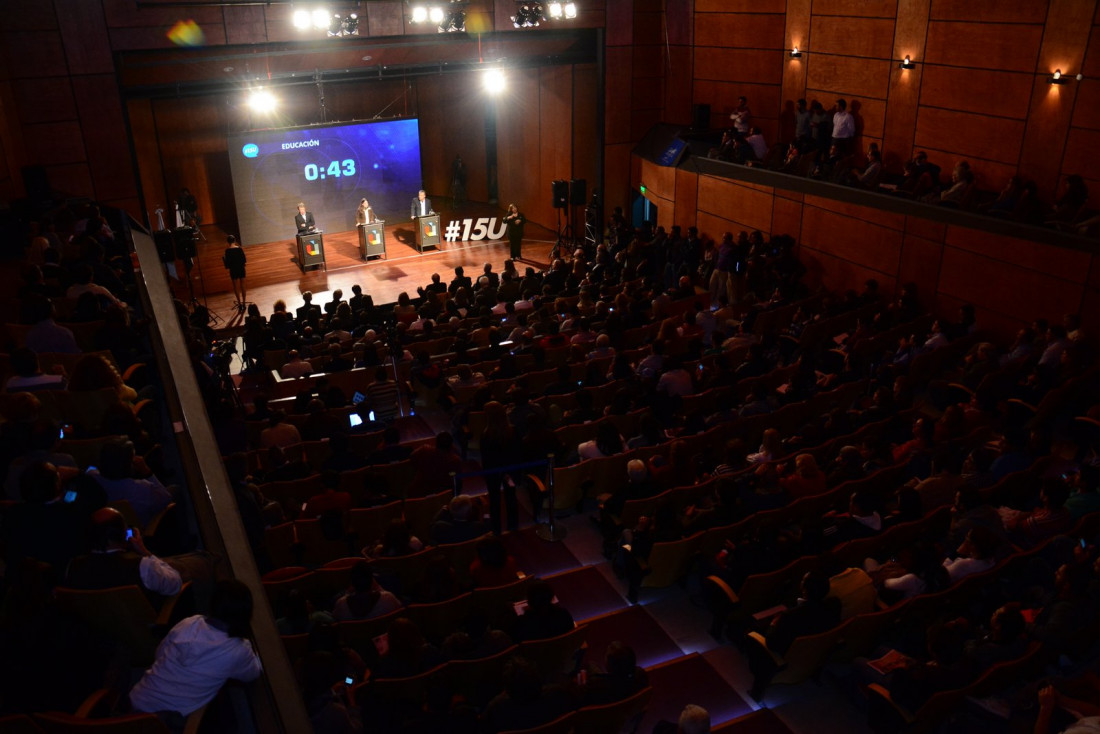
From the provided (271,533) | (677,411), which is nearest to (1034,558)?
(677,411)

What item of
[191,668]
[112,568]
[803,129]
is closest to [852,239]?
[803,129]

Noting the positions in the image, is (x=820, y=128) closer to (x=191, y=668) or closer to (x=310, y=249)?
(x=310, y=249)

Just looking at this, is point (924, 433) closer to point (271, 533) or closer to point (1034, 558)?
point (1034, 558)

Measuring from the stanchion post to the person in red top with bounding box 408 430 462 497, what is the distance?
722 mm

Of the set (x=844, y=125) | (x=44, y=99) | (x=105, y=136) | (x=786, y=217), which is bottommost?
(x=786, y=217)

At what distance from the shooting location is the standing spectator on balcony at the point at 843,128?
41.0 feet

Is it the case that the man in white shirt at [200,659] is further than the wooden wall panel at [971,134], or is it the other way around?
the wooden wall panel at [971,134]

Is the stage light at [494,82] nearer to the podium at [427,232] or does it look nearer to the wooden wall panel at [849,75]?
the podium at [427,232]

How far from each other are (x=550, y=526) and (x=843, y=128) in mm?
9112

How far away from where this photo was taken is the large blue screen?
15.9 m

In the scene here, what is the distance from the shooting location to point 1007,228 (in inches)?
371

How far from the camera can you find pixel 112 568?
3590mm

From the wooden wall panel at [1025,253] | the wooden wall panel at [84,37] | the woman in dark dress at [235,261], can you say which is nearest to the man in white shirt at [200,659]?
the wooden wall panel at [1025,253]

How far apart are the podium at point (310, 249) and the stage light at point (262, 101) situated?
2986mm
